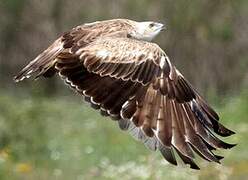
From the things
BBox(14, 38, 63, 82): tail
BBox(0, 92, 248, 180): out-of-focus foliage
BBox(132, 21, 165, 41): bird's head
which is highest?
BBox(132, 21, 165, 41): bird's head

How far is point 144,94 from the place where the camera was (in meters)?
7.47

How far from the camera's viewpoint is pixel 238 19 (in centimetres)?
2273

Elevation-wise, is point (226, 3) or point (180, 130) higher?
point (180, 130)

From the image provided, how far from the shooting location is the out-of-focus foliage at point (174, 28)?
884 inches

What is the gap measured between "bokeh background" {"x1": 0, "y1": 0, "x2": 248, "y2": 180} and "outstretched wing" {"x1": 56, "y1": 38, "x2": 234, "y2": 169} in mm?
4548

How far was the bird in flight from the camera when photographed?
7.16 metres

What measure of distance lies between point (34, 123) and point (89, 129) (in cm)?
211

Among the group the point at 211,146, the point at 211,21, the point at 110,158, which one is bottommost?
the point at 211,21

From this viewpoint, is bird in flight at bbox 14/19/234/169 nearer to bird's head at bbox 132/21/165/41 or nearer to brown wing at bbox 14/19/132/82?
brown wing at bbox 14/19/132/82

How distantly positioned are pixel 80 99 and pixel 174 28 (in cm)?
412

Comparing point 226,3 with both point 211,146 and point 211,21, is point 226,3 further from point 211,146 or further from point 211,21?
point 211,146

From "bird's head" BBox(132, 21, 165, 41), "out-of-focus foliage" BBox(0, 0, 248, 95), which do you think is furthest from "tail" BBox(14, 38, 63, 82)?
"out-of-focus foliage" BBox(0, 0, 248, 95)

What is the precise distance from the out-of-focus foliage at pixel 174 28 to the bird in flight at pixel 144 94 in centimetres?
1408

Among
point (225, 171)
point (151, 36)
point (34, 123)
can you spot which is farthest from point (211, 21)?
point (151, 36)
